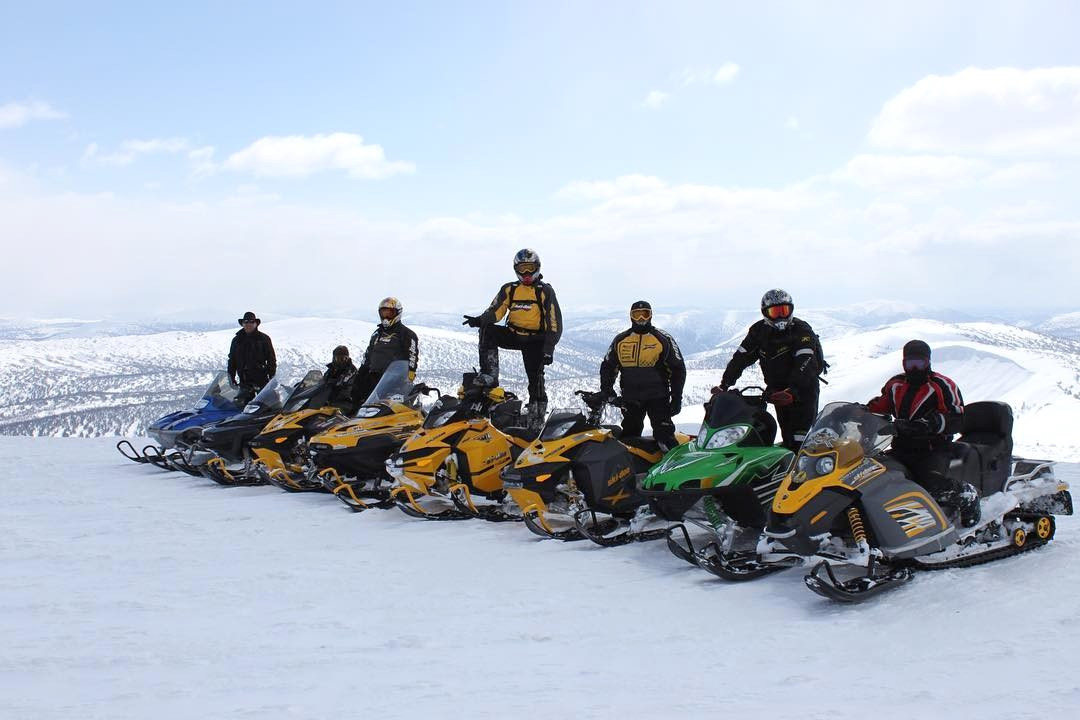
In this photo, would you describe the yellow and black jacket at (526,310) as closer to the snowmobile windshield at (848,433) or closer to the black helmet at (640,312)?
the black helmet at (640,312)

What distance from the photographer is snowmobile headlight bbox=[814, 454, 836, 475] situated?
15.6 ft

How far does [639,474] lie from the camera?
6582 millimetres

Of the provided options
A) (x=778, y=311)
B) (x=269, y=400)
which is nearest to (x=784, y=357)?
(x=778, y=311)

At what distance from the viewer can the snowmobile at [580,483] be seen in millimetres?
6301

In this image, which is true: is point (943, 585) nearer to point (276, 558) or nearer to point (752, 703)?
point (752, 703)

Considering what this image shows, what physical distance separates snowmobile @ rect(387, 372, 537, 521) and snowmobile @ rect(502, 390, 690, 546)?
784 mm

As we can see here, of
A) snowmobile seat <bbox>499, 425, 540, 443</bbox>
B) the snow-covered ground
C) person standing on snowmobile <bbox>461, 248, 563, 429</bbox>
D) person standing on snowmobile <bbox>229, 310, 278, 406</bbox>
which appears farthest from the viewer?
person standing on snowmobile <bbox>229, 310, 278, 406</bbox>

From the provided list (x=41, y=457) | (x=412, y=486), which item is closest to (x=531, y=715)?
(x=412, y=486)

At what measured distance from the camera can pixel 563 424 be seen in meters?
6.58

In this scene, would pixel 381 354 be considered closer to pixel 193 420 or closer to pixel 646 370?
pixel 193 420

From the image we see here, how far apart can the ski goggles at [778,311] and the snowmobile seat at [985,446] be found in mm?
1521

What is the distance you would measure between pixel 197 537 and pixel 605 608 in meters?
3.59

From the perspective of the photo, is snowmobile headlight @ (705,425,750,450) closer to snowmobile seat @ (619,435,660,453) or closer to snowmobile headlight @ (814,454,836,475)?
snowmobile headlight @ (814,454,836,475)

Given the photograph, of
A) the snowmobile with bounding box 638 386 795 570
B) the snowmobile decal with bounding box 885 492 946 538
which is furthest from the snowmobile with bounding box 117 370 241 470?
the snowmobile decal with bounding box 885 492 946 538
